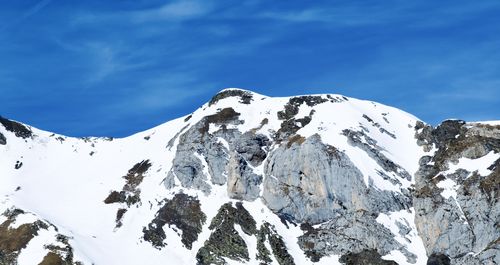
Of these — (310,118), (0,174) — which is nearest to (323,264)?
(310,118)

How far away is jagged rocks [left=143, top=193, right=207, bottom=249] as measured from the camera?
16038cm

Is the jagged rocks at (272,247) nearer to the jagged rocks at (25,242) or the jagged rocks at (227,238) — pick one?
the jagged rocks at (227,238)

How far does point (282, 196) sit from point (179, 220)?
2133cm

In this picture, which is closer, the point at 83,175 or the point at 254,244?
the point at 254,244

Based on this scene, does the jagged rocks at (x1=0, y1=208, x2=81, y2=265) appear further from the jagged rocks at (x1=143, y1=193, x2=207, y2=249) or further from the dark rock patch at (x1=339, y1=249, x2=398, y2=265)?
the dark rock patch at (x1=339, y1=249, x2=398, y2=265)

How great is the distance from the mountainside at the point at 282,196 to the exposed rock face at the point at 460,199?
25 cm

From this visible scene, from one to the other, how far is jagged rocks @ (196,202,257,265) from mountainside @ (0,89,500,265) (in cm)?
23

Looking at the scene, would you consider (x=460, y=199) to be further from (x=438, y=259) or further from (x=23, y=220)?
(x=23, y=220)

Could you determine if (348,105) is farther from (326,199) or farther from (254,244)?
(254,244)

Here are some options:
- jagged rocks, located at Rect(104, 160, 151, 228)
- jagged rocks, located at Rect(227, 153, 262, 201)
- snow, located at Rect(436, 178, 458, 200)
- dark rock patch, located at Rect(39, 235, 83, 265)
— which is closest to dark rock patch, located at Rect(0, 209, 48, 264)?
dark rock patch, located at Rect(39, 235, 83, 265)

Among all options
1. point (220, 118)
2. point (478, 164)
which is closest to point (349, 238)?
point (478, 164)

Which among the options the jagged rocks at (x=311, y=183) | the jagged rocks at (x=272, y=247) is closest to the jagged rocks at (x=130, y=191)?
the jagged rocks at (x=311, y=183)

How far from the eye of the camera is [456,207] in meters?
149

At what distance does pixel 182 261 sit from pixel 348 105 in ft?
189
